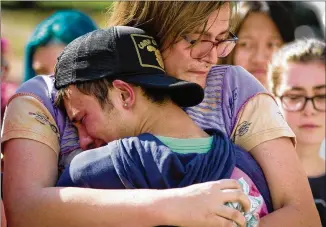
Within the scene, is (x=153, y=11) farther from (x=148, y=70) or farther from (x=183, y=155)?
(x=183, y=155)

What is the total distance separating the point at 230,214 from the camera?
2.33 meters

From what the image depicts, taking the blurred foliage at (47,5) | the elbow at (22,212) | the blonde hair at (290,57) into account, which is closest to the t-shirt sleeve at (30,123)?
the elbow at (22,212)

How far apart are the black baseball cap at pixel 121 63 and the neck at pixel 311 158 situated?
89.2 inches

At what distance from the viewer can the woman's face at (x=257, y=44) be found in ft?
16.9

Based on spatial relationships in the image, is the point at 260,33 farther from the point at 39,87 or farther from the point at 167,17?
the point at 39,87

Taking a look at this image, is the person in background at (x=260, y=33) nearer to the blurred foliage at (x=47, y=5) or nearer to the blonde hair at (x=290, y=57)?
the blonde hair at (x=290, y=57)

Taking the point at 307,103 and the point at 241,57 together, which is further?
the point at 241,57

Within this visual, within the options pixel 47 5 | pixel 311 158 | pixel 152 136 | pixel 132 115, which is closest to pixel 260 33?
pixel 311 158

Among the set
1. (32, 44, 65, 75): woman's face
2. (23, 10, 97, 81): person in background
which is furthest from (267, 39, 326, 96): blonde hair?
(32, 44, 65, 75): woman's face

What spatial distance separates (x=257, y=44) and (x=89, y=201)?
123 inches

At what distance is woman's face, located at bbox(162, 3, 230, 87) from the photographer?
2775mm

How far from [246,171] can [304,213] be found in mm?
260

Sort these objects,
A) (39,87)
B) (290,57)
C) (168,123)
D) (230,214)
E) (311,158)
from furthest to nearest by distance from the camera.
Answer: (290,57)
(311,158)
(39,87)
(168,123)
(230,214)

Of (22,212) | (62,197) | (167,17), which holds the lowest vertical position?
(22,212)
